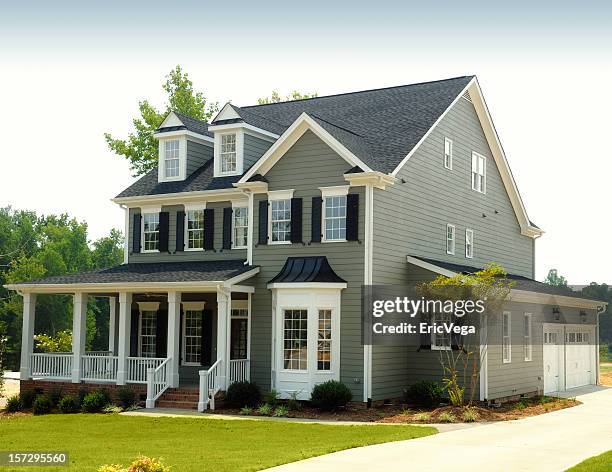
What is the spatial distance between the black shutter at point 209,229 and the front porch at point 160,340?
1778 mm

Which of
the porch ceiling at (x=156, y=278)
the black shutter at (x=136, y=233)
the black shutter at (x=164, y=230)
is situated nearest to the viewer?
the porch ceiling at (x=156, y=278)

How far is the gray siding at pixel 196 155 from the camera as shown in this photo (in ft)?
105

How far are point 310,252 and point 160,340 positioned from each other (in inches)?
309

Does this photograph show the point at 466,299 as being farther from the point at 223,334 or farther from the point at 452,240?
the point at 223,334

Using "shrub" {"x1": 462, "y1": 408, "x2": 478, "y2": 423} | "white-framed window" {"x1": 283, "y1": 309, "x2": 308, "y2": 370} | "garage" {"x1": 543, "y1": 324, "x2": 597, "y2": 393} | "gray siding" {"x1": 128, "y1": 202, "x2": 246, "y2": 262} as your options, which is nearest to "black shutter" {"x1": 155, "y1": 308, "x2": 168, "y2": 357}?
"gray siding" {"x1": 128, "y1": 202, "x2": 246, "y2": 262}

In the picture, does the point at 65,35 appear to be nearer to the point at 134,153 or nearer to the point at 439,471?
the point at 439,471

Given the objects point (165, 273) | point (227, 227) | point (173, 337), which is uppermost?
point (227, 227)

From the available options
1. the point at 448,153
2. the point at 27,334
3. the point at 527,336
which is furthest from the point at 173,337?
the point at 527,336

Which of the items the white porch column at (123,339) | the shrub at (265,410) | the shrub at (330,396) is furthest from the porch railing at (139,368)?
the shrub at (330,396)

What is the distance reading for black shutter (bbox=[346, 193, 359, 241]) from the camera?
25.0 m

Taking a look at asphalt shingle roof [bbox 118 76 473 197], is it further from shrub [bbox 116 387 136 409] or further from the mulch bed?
shrub [bbox 116 387 136 409]

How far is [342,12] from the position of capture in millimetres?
10227

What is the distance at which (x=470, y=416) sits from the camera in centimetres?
2222

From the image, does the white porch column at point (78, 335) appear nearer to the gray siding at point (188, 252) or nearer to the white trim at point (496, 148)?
the gray siding at point (188, 252)
